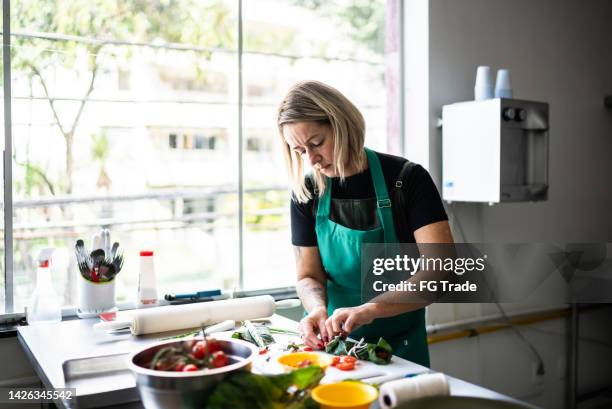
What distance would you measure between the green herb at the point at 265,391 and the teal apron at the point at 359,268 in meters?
0.81

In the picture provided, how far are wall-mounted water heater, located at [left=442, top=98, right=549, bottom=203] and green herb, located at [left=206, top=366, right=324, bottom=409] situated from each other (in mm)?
1776

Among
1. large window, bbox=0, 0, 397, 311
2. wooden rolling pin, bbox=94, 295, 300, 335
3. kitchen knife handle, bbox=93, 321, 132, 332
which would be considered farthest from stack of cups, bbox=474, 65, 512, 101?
kitchen knife handle, bbox=93, 321, 132, 332

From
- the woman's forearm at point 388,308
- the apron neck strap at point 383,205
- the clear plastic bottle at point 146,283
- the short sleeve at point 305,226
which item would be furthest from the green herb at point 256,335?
the clear plastic bottle at point 146,283

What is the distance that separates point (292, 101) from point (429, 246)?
0.60 metres

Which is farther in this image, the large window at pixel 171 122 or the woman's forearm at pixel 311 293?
the large window at pixel 171 122

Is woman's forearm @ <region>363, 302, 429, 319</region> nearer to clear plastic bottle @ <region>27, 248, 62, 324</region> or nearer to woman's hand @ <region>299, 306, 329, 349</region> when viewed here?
woman's hand @ <region>299, 306, 329, 349</region>

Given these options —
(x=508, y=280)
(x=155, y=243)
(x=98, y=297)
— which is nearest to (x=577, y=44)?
(x=508, y=280)

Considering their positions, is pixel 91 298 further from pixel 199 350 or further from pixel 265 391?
pixel 265 391

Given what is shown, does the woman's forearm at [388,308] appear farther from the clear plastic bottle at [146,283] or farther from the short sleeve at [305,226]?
the clear plastic bottle at [146,283]

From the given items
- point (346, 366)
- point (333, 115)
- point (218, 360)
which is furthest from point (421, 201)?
point (218, 360)

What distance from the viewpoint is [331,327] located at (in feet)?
5.07

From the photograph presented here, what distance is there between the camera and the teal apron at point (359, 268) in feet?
6.01

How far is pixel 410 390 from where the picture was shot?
105cm

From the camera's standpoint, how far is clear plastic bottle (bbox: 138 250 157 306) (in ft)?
7.22
